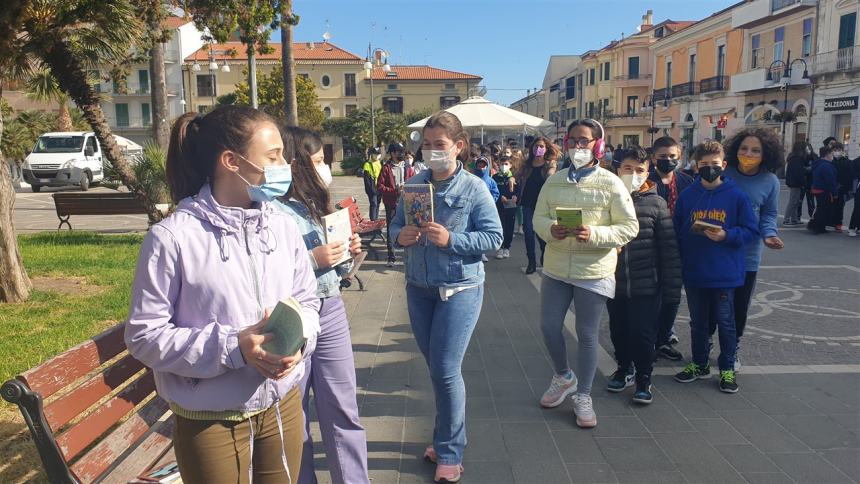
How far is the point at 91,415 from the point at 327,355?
101cm

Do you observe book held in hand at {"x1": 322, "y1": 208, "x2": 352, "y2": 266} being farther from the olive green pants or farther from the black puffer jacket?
the black puffer jacket

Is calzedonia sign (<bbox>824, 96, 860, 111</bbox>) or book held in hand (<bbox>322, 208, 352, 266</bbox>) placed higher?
calzedonia sign (<bbox>824, 96, 860, 111</bbox>)

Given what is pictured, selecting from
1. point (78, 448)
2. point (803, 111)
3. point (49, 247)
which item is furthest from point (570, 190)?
point (803, 111)

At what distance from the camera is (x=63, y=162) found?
25.4m

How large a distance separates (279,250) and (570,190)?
2.41m

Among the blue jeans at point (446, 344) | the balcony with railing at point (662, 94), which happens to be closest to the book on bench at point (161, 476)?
the blue jeans at point (446, 344)

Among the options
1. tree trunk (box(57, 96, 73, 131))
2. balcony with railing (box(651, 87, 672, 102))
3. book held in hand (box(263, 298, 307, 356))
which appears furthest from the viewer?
balcony with railing (box(651, 87, 672, 102))

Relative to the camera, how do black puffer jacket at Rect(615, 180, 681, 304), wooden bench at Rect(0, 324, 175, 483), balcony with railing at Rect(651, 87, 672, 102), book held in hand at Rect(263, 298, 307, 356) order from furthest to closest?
balcony with railing at Rect(651, 87, 672, 102) < black puffer jacket at Rect(615, 180, 681, 304) < wooden bench at Rect(0, 324, 175, 483) < book held in hand at Rect(263, 298, 307, 356)

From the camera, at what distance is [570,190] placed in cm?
405

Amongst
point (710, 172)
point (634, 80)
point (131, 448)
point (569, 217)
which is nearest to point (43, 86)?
point (131, 448)

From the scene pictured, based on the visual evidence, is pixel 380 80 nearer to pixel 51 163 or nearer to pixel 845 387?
pixel 51 163

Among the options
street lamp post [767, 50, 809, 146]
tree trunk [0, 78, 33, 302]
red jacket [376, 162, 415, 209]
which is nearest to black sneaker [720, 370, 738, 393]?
red jacket [376, 162, 415, 209]

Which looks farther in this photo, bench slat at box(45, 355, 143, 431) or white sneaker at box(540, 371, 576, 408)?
white sneaker at box(540, 371, 576, 408)

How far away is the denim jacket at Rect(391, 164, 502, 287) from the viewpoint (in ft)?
10.6
